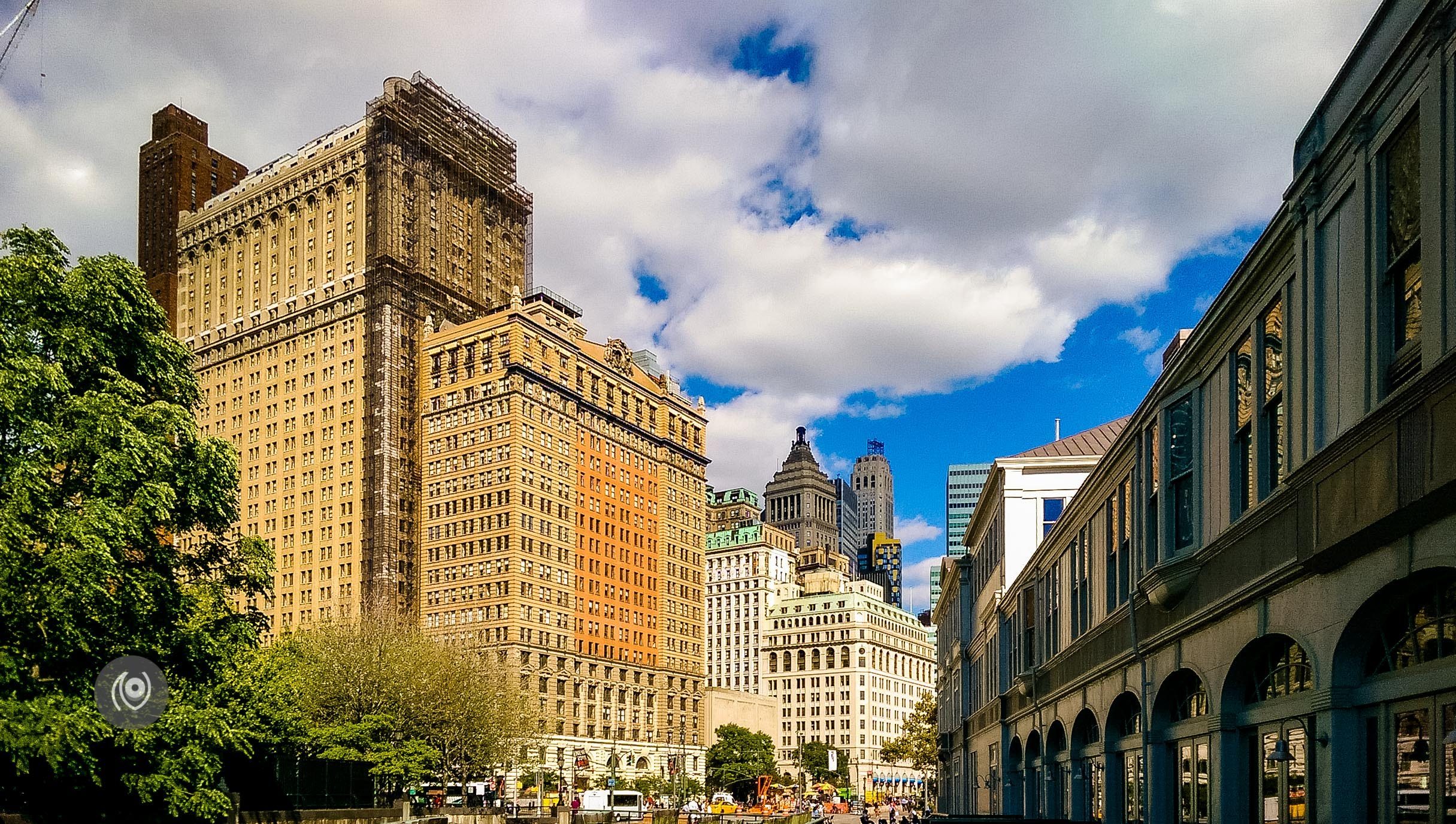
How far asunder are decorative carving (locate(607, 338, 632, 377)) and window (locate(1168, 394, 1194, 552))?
126532mm

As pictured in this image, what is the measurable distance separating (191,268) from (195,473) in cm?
14172

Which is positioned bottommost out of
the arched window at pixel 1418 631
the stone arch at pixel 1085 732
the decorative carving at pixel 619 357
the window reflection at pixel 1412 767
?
the stone arch at pixel 1085 732

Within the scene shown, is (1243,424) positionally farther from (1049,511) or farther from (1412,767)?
(1049,511)

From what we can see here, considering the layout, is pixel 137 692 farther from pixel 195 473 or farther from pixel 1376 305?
pixel 1376 305

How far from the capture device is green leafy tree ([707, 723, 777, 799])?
481ft

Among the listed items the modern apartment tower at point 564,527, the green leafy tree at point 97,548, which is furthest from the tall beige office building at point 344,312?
the green leafy tree at point 97,548

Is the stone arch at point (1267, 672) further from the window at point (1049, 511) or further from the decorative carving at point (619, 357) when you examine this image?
the decorative carving at point (619, 357)

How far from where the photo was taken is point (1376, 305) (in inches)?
520

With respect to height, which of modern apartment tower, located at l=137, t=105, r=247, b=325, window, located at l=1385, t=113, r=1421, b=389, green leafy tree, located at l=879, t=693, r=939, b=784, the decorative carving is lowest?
green leafy tree, located at l=879, t=693, r=939, b=784

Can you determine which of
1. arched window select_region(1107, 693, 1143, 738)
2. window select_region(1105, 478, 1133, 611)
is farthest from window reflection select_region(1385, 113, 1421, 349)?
arched window select_region(1107, 693, 1143, 738)

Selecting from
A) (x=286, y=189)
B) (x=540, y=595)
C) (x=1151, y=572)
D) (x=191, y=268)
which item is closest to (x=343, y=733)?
(x=1151, y=572)

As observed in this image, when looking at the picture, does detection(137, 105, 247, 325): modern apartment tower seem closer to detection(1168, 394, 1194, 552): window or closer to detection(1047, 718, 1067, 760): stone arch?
detection(1047, 718, 1067, 760): stone arch

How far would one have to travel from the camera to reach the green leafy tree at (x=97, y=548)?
2712 cm

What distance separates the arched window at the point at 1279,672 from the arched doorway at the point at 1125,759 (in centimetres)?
747
